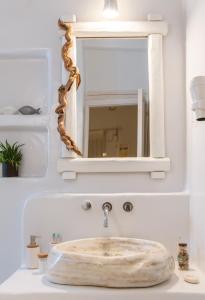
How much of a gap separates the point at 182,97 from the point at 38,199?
2.93 ft

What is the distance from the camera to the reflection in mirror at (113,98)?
1893 mm

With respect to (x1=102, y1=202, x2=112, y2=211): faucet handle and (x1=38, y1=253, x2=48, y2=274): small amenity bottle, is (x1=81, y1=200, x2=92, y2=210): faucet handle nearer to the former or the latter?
(x1=102, y1=202, x2=112, y2=211): faucet handle

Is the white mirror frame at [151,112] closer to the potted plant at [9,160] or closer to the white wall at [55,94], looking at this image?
→ the white wall at [55,94]

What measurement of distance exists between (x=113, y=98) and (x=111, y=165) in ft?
1.15

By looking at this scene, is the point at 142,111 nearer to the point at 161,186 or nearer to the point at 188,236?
the point at 161,186

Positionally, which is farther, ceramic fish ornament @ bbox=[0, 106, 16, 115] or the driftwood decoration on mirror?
ceramic fish ornament @ bbox=[0, 106, 16, 115]

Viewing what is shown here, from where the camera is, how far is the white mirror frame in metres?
1.86

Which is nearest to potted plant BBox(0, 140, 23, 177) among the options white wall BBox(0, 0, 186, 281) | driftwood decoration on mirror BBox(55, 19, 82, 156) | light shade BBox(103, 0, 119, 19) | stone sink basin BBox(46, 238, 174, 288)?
white wall BBox(0, 0, 186, 281)

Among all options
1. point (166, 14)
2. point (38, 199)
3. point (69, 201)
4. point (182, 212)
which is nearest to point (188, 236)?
point (182, 212)

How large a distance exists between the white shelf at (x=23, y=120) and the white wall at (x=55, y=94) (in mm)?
48

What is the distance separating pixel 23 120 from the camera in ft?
6.29

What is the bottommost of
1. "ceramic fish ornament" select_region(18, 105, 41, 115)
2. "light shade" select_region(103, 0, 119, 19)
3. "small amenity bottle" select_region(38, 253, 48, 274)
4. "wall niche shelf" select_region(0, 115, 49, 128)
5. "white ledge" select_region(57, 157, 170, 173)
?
"small amenity bottle" select_region(38, 253, 48, 274)

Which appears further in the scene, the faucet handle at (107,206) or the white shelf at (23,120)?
the white shelf at (23,120)

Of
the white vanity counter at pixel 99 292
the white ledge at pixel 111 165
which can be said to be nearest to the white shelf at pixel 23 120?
the white ledge at pixel 111 165
